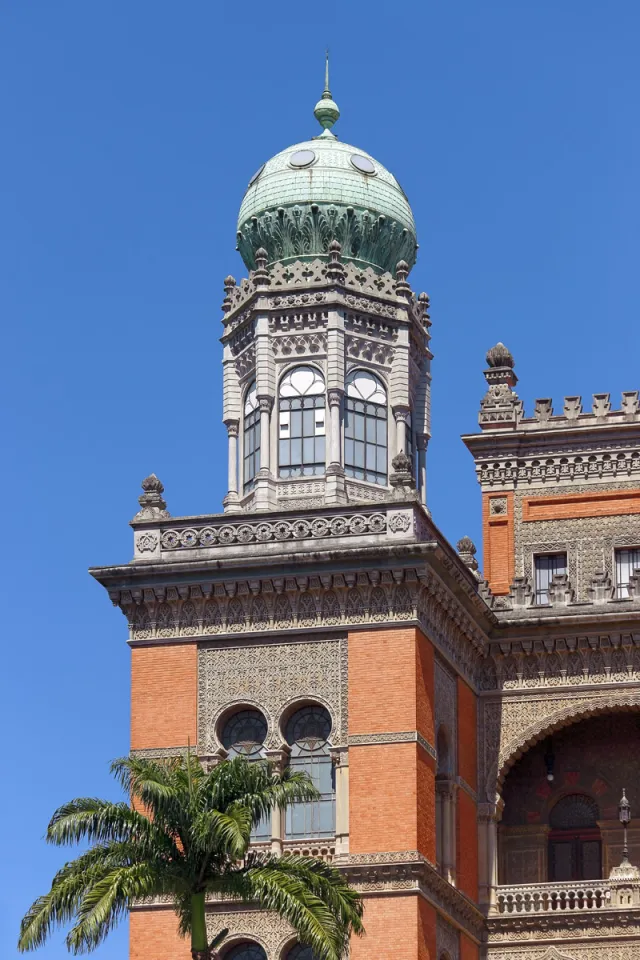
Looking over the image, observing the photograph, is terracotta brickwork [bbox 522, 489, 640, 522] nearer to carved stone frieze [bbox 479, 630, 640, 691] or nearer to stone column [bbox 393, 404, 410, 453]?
carved stone frieze [bbox 479, 630, 640, 691]

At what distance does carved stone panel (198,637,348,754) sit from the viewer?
39344 millimetres

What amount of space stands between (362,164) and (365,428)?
4926 mm

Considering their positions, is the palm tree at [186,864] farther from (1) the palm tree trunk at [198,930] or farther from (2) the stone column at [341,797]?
(2) the stone column at [341,797]

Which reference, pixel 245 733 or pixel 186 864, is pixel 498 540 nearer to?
pixel 245 733

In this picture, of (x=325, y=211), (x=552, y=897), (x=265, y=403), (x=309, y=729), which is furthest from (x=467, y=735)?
(x=325, y=211)

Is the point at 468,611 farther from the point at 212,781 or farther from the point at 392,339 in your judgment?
the point at 212,781

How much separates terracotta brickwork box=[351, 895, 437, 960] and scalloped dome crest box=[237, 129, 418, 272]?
38.9ft

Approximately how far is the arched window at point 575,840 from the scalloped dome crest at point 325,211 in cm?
988

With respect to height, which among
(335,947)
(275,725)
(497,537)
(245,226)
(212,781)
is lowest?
(335,947)

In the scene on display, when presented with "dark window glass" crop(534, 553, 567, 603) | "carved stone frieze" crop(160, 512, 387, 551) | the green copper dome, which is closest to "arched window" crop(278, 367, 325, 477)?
the green copper dome

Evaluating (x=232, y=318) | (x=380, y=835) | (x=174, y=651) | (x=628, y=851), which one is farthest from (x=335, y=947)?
(x=232, y=318)

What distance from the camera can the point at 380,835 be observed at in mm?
38219

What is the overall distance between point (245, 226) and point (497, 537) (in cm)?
739

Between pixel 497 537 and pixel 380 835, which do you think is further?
pixel 497 537
